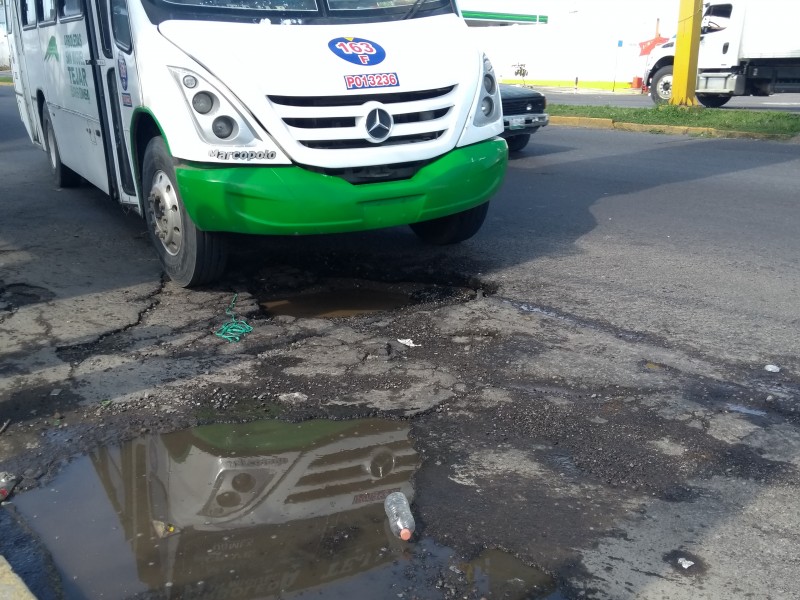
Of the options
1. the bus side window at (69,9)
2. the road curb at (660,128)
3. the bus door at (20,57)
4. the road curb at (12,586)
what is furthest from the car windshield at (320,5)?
the road curb at (660,128)

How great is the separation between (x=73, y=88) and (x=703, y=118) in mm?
11090

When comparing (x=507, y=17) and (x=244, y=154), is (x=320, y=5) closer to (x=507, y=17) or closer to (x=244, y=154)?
(x=244, y=154)

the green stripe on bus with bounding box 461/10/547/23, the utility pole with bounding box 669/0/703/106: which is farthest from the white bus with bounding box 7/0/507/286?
the green stripe on bus with bounding box 461/10/547/23

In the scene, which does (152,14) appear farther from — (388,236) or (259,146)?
(388,236)

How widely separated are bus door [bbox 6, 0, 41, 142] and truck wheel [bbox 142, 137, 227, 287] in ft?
14.3

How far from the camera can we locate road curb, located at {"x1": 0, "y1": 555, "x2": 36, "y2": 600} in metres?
2.54

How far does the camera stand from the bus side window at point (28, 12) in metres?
8.57

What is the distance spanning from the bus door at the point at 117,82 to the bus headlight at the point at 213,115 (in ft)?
2.35

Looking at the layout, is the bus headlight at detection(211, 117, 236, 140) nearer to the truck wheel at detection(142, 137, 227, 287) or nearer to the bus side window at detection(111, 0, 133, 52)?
the truck wheel at detection(142, 137, 227, 287)

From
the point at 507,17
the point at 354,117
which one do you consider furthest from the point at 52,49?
the point at 507,17

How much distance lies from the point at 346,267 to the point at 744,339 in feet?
9.11

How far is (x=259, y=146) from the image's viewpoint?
16.4 ft

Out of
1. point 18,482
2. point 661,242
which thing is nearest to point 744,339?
point 661,242

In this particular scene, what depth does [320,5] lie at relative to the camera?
572 cm
